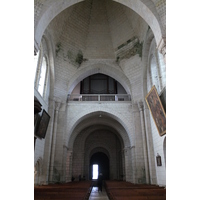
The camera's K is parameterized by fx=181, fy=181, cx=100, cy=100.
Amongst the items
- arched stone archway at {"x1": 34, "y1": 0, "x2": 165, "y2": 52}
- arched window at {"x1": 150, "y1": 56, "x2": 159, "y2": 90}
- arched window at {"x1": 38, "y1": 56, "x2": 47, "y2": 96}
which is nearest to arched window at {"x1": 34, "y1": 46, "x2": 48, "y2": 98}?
arched window at {"x1": 38, "y1": 56, "x2": 47, "y2": 96}

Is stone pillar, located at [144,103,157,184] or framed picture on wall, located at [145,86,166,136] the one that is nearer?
framed picture on wall, located at [145,86,166,136]

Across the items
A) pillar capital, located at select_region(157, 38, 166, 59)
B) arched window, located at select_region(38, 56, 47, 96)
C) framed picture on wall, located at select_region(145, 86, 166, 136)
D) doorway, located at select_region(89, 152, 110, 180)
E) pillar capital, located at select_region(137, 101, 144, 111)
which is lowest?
doorway, located at select_region(89, 152, 110, 180)

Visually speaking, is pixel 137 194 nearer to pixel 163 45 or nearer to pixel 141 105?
pixel 163 45

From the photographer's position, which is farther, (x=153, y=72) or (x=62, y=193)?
(x=153, y=72)

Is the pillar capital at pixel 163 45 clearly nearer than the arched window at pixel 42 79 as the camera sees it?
Yes

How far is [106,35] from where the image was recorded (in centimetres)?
1340

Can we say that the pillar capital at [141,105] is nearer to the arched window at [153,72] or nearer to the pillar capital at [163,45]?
the arched window at [153,72]

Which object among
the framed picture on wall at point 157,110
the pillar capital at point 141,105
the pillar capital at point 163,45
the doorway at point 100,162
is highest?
the pillar capital at point 163,45

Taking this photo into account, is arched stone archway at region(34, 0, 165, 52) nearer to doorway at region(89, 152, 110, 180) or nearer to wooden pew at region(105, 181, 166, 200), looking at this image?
wooden pew at region(105, 181, 166, 200)

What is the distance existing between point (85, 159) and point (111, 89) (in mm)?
7517

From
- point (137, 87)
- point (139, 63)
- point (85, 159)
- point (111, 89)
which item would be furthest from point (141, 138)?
point (85, 159)

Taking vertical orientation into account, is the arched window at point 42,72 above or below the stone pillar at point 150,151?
above

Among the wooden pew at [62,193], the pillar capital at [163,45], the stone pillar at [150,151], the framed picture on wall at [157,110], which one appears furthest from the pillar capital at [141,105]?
the wooden pew at [62,193]

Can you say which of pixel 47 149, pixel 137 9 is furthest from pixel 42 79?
pixel 137 9
